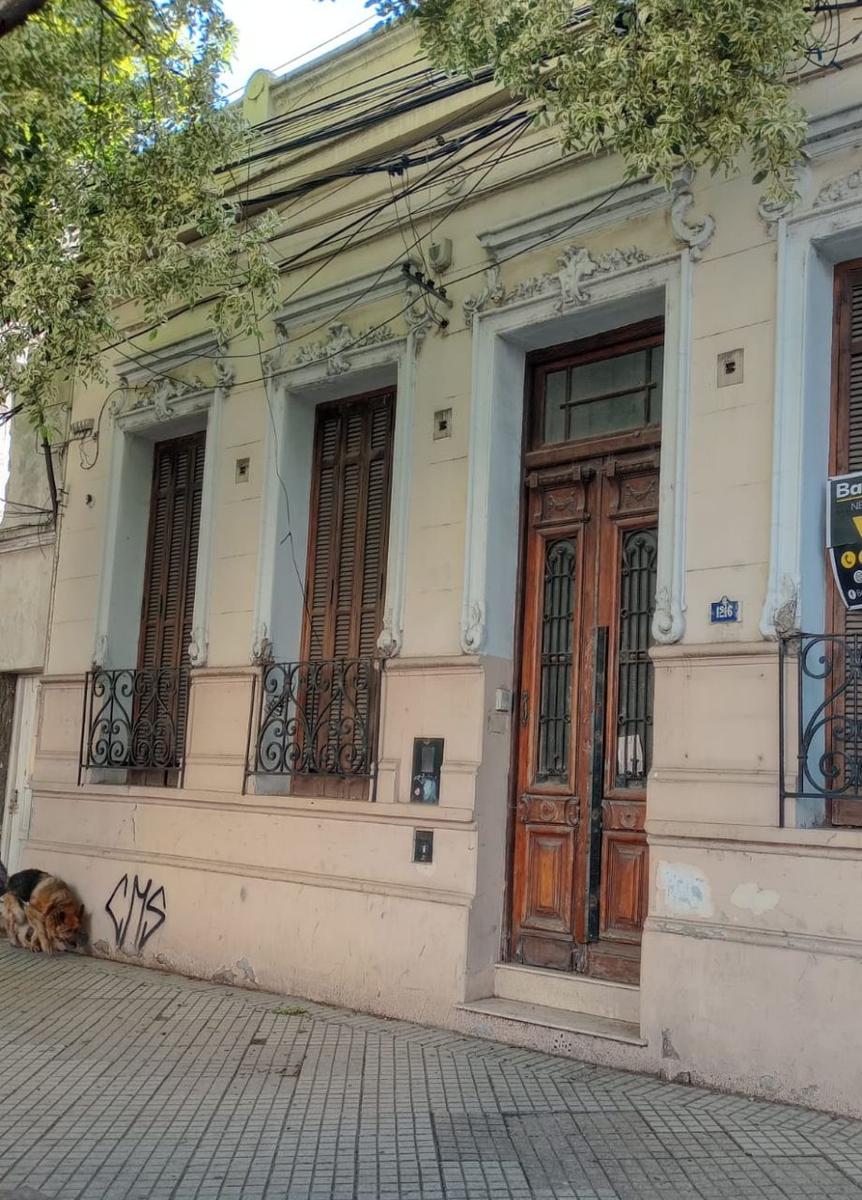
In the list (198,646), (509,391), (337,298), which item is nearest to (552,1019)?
(509,391)

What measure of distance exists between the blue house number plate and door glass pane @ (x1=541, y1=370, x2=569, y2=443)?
200 cm

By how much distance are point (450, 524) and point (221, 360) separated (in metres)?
3.12

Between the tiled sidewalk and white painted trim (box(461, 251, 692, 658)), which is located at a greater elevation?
white painted trim (box(461, 251, 692, 658))

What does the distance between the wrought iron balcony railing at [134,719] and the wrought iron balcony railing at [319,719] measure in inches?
44.2

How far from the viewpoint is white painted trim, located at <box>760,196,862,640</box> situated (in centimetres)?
627

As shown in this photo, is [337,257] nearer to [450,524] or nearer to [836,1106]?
[450,524]

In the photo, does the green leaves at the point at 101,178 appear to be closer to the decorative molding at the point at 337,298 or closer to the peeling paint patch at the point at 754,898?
the decorative molding at the point at 337,298

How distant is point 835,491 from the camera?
249 inches

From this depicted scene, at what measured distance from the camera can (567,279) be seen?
24.9 feet

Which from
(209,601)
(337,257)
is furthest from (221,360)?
(209,601)

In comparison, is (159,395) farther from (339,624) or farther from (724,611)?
(724,611)

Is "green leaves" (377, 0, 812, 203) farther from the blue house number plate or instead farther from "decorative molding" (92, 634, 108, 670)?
"decorative molding" (92, 634, 108, 670)

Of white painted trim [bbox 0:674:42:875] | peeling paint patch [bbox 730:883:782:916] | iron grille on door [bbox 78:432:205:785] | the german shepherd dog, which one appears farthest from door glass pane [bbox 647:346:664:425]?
white painted trim [bbox 0:674:42:875]

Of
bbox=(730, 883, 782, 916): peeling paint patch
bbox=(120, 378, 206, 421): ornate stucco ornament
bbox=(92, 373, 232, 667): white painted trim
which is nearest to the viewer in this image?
bbox=(730, 883, 782, 916): peeling paint patch
